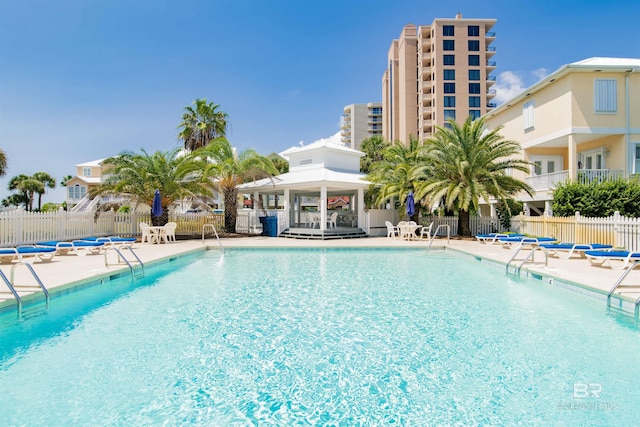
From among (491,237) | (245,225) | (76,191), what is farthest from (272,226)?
(76,191)

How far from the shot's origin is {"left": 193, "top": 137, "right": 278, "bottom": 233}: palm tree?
20547mm

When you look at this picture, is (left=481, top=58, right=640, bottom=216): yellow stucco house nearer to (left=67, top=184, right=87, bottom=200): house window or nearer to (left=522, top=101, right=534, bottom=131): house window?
(left=522, top=101, right=534, bottom=131): house window

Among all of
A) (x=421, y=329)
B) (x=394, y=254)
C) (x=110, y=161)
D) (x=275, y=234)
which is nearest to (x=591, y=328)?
(x=421, y=329)

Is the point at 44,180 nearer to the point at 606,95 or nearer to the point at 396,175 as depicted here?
the point at 396,175

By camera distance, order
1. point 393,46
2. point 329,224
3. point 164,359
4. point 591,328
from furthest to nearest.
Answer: point 393,46
point 329,224
point 591,328
point 164,359

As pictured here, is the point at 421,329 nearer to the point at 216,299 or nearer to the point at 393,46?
the point at 216,299

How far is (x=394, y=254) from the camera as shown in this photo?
51.8ft

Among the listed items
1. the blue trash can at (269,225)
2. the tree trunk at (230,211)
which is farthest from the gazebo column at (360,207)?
the tree trunk at (230,211)

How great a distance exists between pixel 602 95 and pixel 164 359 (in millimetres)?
23094

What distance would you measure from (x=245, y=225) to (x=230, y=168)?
4.81 meters

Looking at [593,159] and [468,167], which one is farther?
[593,159]

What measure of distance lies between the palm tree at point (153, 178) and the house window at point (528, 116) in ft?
65.1

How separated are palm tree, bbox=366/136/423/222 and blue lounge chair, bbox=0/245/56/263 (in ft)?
52.6

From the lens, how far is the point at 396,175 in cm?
2166
